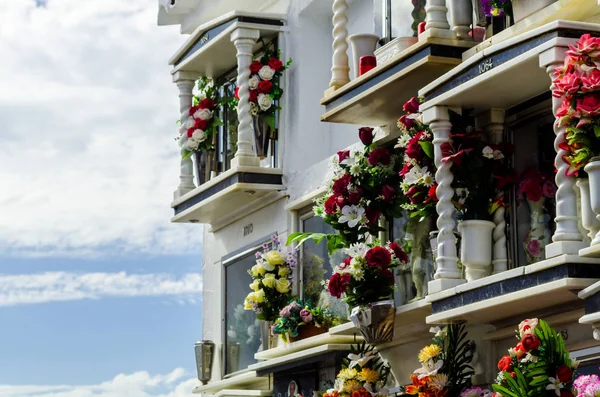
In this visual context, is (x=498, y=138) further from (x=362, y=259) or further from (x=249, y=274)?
(x=249, y=274)

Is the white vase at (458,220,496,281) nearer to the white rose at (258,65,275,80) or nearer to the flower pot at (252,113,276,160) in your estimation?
the white rose at (258,65,275,80)

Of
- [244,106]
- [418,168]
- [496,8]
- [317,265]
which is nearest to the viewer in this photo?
[496,8]

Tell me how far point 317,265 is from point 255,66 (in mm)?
2435

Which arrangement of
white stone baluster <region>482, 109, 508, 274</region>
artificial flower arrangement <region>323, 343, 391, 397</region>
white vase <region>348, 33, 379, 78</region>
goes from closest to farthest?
white stone baluster <region>482, 109, 508, 274</region> < artificial flower arrangement <region>323, 343, 391, 397</region> < white vase <region>348, 33, 379, 78</region>

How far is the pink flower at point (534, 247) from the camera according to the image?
12.3 meters

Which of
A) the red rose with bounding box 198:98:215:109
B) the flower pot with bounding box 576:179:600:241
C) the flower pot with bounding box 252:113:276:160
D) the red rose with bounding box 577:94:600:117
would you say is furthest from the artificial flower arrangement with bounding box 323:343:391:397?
the red rose with bounding box 198:98:215:109

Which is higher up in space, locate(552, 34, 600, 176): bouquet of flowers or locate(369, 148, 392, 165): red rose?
locate(369, 148, 392, 165): red rose

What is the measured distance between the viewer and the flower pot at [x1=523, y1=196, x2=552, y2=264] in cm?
1223

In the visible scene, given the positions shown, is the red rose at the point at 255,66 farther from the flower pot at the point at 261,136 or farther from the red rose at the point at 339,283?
the red rose at the point at 339,283

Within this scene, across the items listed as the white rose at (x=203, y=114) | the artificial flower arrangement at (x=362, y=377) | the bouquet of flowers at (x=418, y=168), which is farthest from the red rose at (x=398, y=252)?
the white rose at (x=203, y=114)

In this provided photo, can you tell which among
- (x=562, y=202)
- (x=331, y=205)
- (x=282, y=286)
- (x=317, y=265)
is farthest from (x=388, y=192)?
(x=562, y=202)

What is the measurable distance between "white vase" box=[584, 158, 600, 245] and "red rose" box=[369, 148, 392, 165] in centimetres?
367

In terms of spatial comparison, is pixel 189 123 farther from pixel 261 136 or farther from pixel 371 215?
pixel 371 215

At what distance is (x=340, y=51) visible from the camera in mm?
15047
